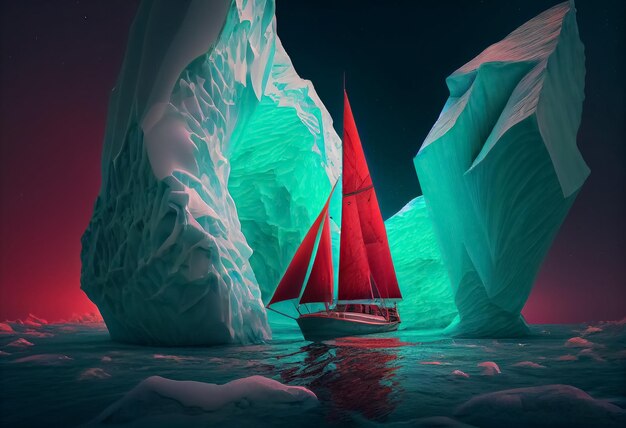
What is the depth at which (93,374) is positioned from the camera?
541 centimetres

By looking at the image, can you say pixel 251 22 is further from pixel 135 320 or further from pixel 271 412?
pixel 271 412

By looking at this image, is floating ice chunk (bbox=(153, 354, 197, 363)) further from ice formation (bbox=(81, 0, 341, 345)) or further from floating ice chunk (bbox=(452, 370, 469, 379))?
floating ice chunk (bbox=(452, 370, 469, 379))

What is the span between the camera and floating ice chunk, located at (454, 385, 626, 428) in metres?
3.50

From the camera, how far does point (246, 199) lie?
17891 mm

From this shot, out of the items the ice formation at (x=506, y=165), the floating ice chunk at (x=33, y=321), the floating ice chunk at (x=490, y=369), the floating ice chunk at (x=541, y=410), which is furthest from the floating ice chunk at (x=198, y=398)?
the floating ice chunk at (x=33, y=321)

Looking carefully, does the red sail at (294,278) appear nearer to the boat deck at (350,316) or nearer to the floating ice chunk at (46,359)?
the boat deck at (350,316)

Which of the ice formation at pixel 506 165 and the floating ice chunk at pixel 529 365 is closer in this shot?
the floating ice chunk at pixel 529 365

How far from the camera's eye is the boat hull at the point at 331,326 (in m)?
11.6

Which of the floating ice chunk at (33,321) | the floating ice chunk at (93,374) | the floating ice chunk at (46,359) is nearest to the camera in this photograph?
the floating ice chunk at (93,374)

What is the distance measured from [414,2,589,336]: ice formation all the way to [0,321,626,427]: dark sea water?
3.08 meters

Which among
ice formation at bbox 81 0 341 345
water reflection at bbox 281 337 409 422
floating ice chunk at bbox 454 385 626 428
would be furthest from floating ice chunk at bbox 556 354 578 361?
ice formation at bbox 81 0 341 345

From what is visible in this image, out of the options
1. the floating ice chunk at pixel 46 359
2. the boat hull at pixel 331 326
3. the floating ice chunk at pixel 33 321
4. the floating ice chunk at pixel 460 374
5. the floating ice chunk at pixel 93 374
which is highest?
the floating ice chunk at pixel 33 321

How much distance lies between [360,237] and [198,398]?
10.4 meters

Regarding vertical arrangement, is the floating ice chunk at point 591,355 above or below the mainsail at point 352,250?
below
